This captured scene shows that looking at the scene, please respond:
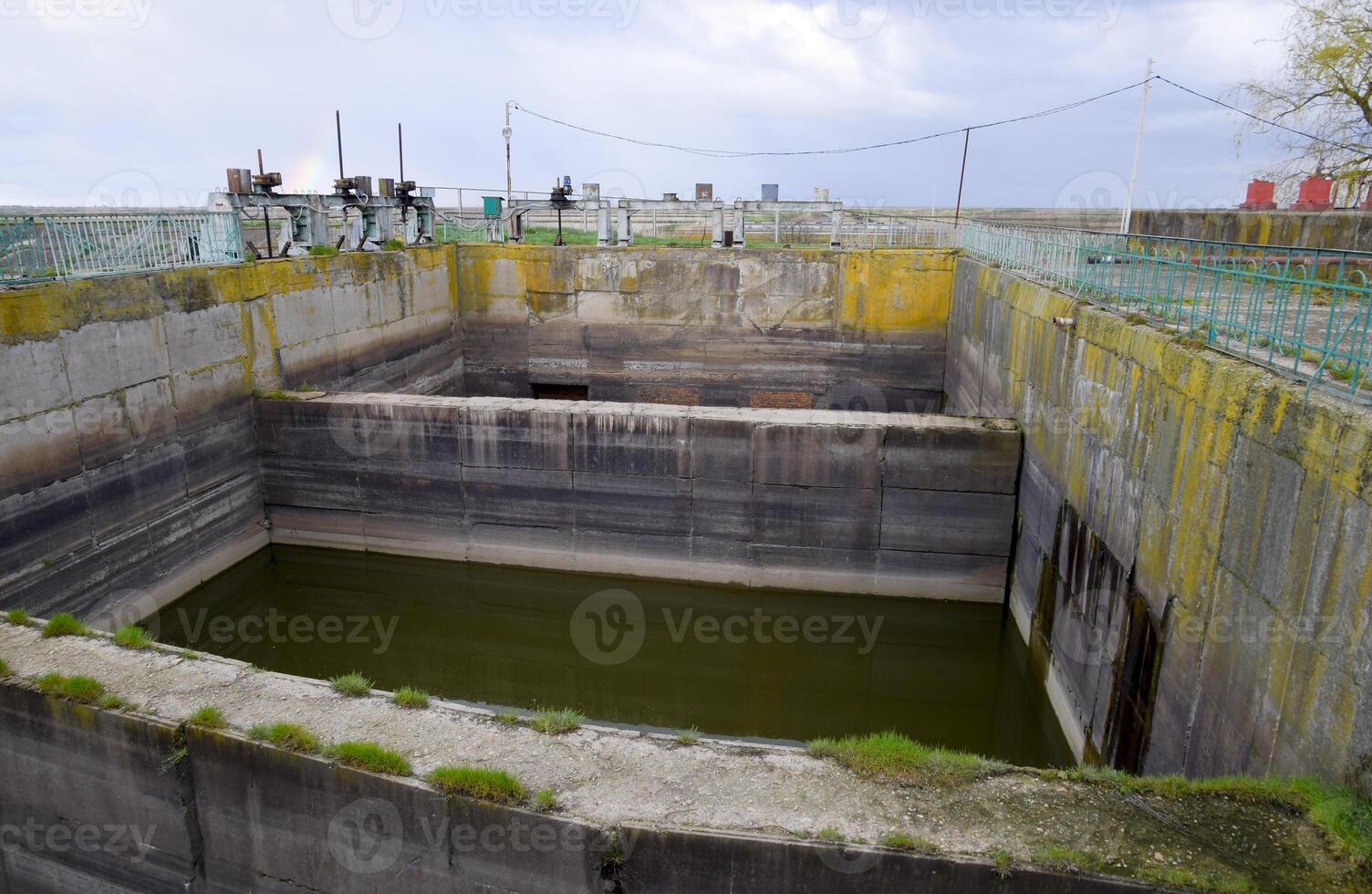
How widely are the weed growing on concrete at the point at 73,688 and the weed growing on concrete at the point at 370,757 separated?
1866 millimetres

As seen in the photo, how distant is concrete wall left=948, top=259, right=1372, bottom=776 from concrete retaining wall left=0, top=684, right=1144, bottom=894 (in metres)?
1.59

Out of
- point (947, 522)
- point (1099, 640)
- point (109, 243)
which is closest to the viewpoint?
point (1099, 640)

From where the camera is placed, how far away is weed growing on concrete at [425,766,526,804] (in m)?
4.86

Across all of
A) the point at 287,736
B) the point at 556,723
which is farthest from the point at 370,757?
the point at 556,723

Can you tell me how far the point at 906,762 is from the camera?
5.14 m

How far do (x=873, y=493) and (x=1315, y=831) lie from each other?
24.4 feet

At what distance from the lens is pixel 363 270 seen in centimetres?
1575

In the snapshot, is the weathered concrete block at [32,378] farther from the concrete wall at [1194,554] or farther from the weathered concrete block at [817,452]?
the concrete wall at [1194,554]

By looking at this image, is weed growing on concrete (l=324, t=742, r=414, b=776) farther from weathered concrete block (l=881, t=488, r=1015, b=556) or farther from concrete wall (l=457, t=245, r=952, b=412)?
concrete wall (l=457, t=245, r=952, b=412)

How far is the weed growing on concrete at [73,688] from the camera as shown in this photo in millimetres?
5707

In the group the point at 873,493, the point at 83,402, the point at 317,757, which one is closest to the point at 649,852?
the point at 317,757

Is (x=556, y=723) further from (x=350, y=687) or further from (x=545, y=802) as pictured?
(x=350, y=687)

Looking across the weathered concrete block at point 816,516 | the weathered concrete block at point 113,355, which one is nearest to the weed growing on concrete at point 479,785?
the weathered concrete block at point 816,516

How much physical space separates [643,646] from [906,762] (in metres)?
6.27
